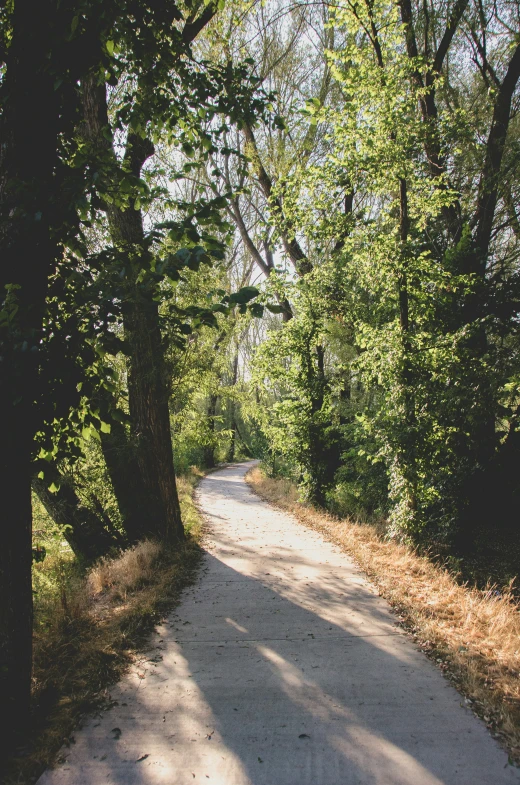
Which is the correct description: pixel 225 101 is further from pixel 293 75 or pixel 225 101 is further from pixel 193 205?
pixel 293 75

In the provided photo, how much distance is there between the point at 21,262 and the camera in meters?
2.81

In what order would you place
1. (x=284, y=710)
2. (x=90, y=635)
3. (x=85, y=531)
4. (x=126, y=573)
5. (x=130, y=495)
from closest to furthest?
(x=284, y=710), (x=90, y=635), (x=126, y=573), (x=130, y=495), (x=85, y=531)

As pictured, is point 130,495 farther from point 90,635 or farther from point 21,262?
point 21,262

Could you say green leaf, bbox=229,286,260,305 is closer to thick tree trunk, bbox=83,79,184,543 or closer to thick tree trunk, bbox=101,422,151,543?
thick tree trunk, bbox=83,79,184,543

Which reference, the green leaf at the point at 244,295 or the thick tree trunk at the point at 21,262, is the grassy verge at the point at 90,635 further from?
the green leaf at the point at 244,295

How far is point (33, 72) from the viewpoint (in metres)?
2.75

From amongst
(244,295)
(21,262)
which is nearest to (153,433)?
(21,262)

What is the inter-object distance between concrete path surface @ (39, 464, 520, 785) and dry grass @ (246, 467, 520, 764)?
0.14 metres

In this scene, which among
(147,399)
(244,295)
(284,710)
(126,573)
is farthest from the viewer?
(147,399)

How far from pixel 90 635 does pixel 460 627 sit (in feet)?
11.5

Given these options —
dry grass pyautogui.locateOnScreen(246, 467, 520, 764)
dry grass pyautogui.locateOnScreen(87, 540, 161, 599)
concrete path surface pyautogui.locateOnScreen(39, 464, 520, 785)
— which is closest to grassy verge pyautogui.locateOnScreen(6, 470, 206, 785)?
dry grass pyautogui.locateOnScreen(87, 540, 161, 599)

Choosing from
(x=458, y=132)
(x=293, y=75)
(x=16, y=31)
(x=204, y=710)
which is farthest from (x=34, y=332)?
(x=293, y=75)

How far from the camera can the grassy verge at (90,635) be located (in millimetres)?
2982

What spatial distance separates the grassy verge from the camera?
298 centimetres
